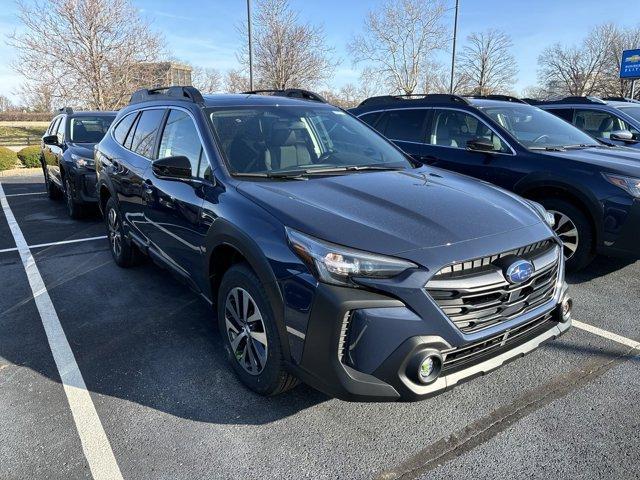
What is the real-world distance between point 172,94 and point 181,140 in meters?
0.69

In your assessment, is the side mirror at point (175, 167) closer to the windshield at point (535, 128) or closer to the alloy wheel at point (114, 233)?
the alloy wheel at point (114, 233)

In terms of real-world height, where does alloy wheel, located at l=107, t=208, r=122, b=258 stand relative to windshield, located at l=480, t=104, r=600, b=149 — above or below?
below

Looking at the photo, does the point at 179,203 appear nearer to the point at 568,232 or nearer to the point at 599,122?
the point at 568,232

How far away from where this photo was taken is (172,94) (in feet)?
13.6

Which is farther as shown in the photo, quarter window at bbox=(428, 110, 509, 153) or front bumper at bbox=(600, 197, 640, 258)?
quarter window at bbox=(428, 110, 509, 153)

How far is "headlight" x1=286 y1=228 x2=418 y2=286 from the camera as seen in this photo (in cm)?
224

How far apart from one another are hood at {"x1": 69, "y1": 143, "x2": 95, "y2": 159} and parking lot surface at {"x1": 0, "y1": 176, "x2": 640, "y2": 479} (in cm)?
382

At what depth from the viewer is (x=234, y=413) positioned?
2.78 meters

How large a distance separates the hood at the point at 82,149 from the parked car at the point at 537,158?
4157 mm

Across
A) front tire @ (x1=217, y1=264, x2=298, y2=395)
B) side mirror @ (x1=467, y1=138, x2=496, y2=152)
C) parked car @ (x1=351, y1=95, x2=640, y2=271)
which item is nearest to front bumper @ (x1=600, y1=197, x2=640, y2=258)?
parked car @ (x1=351, y1=95, x2=640, y2=271)

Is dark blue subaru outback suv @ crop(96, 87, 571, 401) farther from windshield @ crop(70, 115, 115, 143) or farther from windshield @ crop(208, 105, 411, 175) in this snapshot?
windshield @ crop(70, 115, 115, 143)

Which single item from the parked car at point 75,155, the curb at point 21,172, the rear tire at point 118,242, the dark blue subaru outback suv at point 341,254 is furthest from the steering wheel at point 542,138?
the curb at point 21,172

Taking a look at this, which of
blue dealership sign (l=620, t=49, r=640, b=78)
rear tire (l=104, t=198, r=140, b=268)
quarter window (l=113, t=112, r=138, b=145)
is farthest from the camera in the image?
blue dealership sign (l=620, t=49, r=640, b=78)

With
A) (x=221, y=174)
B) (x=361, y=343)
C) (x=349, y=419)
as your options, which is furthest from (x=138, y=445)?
(x=221, y=174)
